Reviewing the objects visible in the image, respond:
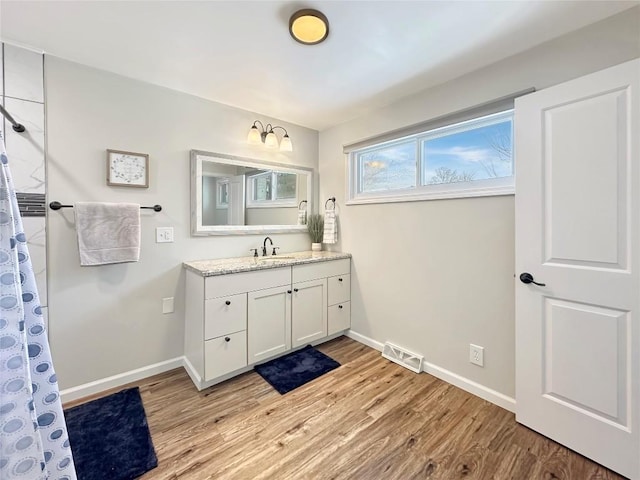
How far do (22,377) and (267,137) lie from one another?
235cm

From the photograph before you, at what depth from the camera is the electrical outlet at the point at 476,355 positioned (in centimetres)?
197

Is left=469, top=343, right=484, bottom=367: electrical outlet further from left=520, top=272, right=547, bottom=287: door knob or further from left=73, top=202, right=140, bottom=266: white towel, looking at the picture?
left=73, top=202, right=140, bottom=266: white towel

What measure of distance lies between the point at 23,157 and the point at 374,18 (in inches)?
88.8

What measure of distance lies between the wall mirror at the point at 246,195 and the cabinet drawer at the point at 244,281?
1.92ft

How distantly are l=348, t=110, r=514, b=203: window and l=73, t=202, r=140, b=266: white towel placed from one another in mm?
1926

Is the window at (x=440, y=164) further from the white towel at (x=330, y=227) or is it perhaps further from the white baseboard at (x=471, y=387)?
the white baseboard at (x=471, y=387)

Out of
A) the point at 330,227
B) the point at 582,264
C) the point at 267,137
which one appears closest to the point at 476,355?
the point at 582,264

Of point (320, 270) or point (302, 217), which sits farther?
point (302, 217)

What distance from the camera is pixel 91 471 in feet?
4.50

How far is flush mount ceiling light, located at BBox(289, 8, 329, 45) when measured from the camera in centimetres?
144

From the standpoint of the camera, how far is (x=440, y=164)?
2264 mm

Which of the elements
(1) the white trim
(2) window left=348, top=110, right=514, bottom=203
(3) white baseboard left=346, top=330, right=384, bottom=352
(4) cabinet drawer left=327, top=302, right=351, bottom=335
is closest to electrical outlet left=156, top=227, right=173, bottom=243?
(1) the white trim

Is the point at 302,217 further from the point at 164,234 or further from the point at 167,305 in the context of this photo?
the point at 167,305

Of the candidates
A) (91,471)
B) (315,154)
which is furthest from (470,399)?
(315,154)
